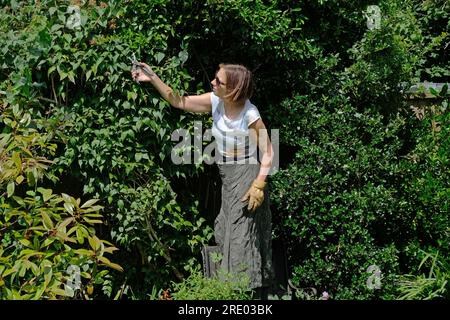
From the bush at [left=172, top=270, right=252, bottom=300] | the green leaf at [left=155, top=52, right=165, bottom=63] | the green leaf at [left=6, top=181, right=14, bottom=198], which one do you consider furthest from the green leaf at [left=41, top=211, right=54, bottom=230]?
the green leaf at [left=155, top=52, right=165, bottom=63]

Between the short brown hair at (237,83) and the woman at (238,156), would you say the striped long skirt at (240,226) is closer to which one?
the woman at (238,156)

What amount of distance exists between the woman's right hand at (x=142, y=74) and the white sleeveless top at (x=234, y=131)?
19.4 inches

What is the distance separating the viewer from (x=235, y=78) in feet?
15.5

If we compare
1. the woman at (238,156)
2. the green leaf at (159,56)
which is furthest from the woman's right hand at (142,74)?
the green leaf at (159,56)

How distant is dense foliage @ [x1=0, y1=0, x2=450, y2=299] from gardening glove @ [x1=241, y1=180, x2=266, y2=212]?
50cm

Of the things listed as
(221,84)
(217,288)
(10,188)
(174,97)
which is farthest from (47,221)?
(221,84)

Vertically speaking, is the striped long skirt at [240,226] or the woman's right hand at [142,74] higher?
the woman's right hand at [142,74]

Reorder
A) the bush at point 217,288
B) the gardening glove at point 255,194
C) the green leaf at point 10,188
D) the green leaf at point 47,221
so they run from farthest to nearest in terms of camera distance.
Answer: the gardening glove at point 255,194
the bush at point 217,288
the green leaf at point 10,188
the green leaf at point 47,221

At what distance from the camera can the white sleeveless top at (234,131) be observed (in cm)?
476

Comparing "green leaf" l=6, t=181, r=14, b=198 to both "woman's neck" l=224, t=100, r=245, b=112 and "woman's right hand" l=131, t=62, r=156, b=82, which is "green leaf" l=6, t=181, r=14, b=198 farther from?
"woman's neck" l=224, t=100, r=245, b=112

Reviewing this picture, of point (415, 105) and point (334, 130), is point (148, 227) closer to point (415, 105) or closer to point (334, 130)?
point (334, 130)

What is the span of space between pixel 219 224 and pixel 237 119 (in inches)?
29.3
